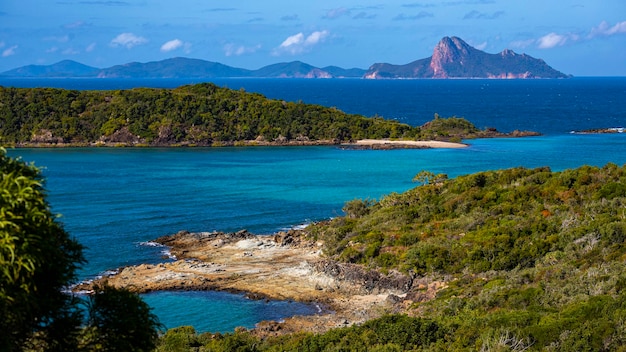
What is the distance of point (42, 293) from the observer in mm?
9258

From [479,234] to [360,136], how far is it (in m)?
66.3

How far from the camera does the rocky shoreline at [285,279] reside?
96.2ft

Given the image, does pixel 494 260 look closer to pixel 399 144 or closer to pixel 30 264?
pixel 30 264

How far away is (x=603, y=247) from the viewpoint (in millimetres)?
28234

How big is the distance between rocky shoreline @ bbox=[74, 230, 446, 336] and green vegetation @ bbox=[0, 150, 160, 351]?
55.5 ft

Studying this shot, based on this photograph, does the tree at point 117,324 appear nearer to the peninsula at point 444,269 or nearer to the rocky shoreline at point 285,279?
the peninsula at point 444,269

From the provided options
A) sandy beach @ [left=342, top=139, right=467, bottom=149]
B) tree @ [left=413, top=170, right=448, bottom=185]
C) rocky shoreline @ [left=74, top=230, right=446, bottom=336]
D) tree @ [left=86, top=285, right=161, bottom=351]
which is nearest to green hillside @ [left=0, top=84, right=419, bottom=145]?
sandy beach @ [left=342, top=139, right=467, bottom=149]

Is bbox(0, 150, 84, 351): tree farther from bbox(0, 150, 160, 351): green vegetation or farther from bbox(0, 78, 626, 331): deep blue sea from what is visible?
bbox(0, 78, 626, 331): deep blue sea

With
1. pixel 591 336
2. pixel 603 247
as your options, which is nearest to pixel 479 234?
pixel 603 247

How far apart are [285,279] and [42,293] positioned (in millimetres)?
25588

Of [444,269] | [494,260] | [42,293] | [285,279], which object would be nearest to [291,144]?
[285,279]

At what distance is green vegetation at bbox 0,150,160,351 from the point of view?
8.47 metres

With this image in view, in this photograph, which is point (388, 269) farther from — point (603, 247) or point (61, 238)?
point (61, 238)

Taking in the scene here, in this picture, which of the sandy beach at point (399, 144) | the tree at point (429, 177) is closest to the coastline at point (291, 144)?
the sandy beach at point (399, 144)
